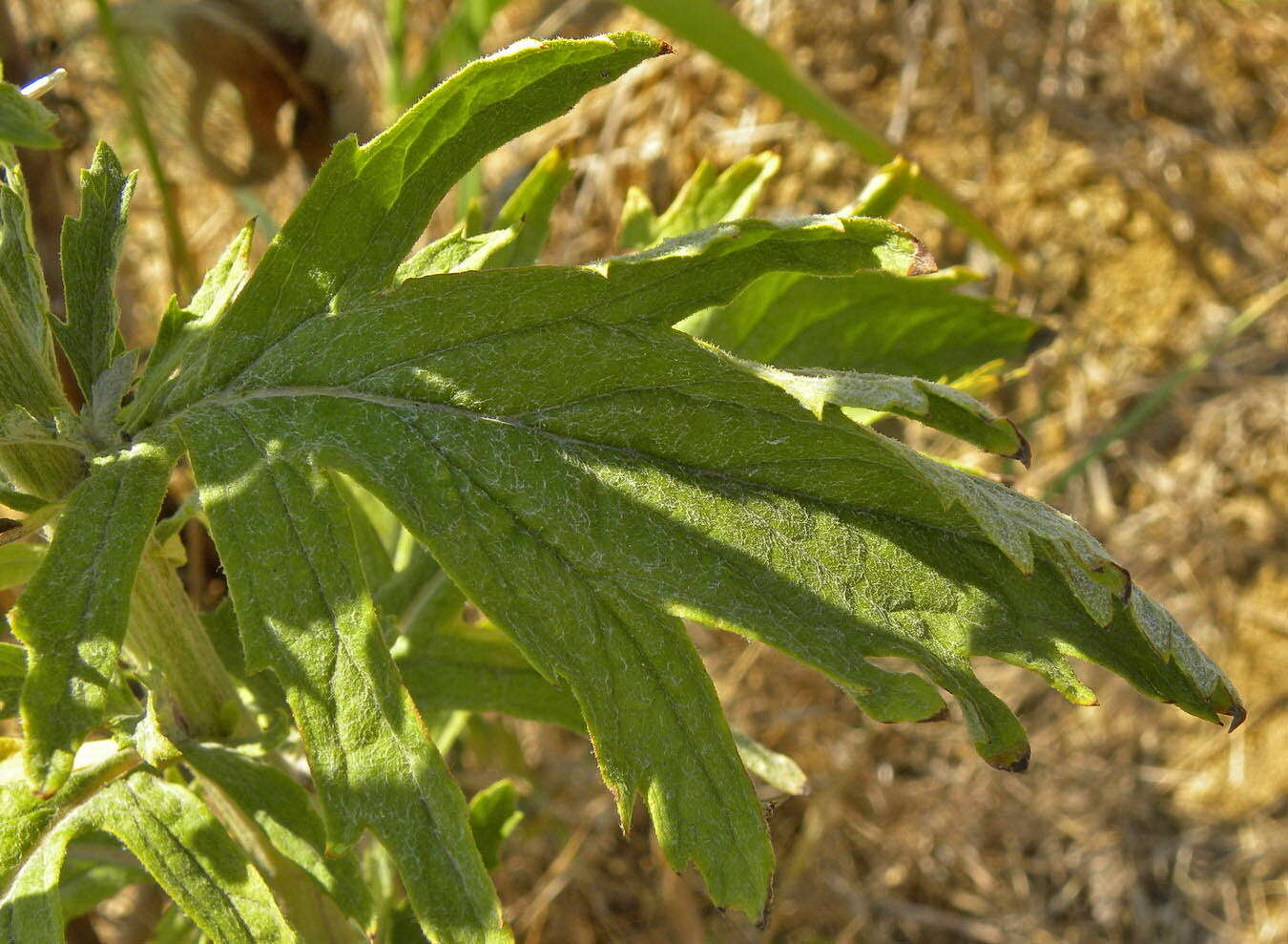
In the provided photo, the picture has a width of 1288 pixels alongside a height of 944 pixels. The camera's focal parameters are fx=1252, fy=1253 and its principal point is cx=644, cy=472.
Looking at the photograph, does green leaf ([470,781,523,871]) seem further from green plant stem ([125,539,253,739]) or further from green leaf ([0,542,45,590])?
green leaf ([0,542,45,590])

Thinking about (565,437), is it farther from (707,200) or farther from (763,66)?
(763,66)

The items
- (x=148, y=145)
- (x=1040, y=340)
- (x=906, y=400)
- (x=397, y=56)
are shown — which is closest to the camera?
(x=906, y=400)

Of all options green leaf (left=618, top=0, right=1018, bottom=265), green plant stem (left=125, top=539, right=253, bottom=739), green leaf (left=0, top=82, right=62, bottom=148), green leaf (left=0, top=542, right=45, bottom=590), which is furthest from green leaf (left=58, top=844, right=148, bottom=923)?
green leaf (left=618, top=0, right=1018, bottom=265)

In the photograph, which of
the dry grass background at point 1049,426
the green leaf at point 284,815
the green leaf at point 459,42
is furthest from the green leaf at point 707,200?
the dry grass background at point 1049,426

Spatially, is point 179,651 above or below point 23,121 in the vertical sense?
below

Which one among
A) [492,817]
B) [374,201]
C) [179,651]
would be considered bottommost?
[492,817]

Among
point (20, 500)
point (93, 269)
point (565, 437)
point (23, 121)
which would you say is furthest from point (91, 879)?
point (23, 121)
